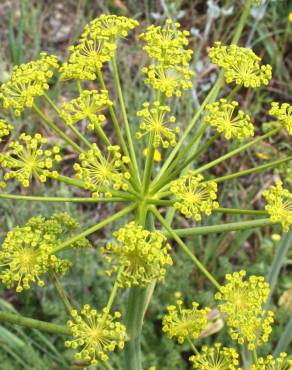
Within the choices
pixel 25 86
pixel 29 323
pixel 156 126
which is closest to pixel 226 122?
pixel 156 126

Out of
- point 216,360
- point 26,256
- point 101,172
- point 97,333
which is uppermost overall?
point 101,172

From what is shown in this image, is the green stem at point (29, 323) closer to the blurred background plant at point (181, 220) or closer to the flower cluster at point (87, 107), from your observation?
the blurred background plant at point (181, 220)

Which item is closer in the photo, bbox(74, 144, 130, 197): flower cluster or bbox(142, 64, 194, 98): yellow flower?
bbox(74, 144, 130, 197): flower cluster

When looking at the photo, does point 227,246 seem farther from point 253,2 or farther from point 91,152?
point 91,152

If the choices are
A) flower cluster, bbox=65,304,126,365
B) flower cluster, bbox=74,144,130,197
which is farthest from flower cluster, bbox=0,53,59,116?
flower cluster, bbox=65,304,126,365

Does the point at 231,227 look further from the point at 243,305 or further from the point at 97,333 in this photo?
the point at 97,333

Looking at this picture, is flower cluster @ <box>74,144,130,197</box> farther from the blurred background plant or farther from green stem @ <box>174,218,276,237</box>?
the blurred background plant

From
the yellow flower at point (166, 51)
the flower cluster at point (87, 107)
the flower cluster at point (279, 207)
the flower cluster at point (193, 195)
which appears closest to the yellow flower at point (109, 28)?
the yellow flower at point (166, 51)
